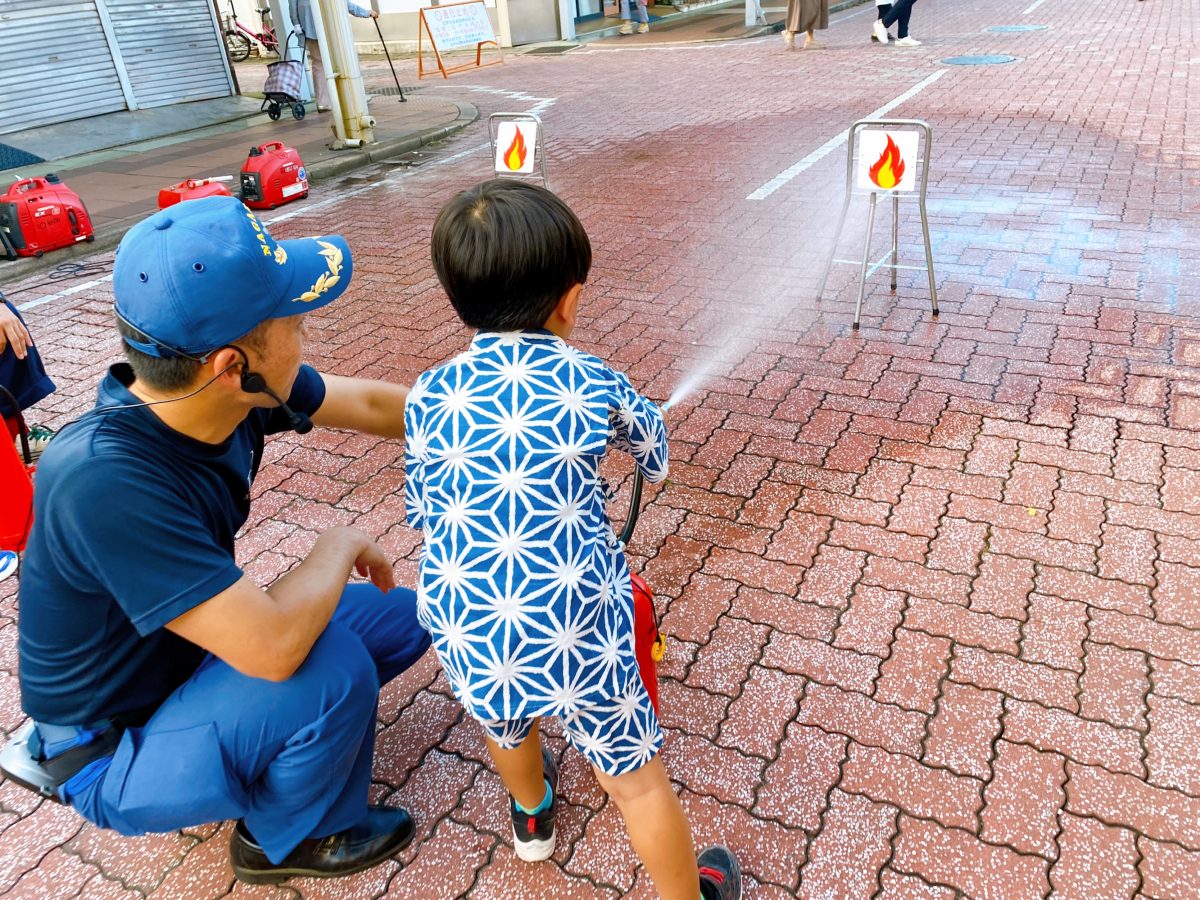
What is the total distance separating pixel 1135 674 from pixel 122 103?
14.5m

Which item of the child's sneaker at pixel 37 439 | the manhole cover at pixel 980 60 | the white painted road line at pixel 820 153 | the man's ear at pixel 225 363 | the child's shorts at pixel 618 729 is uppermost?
the man's ear at pixel 225 363

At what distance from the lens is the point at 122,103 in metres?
13.0

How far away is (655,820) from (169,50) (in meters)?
14.9

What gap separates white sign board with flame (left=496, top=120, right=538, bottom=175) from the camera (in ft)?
21.1

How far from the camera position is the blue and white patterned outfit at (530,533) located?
5.65 feet

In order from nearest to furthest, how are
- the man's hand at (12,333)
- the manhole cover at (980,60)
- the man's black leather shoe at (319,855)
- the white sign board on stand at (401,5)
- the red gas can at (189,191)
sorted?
the man's black leather shoe at (319,855)
the man's hand at (12,333)
the red gas can at (189,191)
the manhole cover at (980,60)
the white sign board on stand at (401,5)

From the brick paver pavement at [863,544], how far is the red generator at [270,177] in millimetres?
904

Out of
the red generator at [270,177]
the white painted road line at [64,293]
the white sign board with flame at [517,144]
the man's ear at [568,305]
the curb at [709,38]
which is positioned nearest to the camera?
the man's ear at [568,305]

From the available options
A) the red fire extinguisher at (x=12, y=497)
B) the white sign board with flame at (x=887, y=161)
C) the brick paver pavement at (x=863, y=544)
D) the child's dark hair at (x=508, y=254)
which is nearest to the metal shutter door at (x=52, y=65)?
the brick paver pavement at (x=863, y=544)

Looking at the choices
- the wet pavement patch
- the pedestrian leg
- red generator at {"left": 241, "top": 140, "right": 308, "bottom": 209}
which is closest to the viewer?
red generator at {"left": 241, "top": 140, "right": 308, "bottom": 209}

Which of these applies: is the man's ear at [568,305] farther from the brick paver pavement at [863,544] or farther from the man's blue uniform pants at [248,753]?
the brick paver pavement at [863,544]

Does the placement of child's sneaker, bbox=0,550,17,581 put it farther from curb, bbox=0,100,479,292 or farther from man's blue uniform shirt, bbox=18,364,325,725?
curb, bbox=0,100,479,292

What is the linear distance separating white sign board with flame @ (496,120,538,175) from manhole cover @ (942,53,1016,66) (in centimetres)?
989

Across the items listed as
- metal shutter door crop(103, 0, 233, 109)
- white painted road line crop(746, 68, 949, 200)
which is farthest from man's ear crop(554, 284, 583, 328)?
metal shutter door crop(103, 0, 233, 109)
